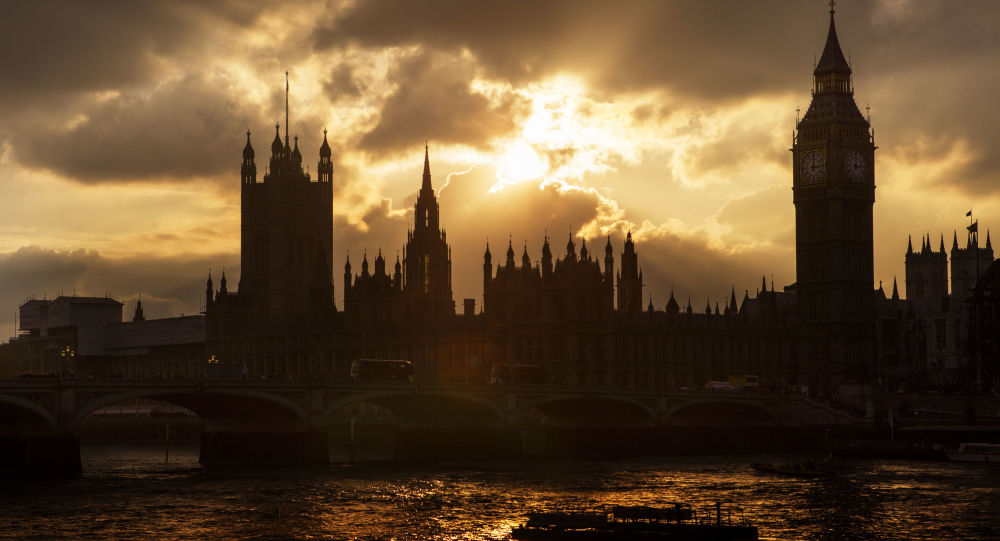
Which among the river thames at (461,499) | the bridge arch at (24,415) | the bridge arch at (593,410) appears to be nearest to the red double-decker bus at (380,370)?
the bridge arch at (593,410)

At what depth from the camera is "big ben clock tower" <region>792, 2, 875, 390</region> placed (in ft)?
599

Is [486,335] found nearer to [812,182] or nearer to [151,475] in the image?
[812,182]

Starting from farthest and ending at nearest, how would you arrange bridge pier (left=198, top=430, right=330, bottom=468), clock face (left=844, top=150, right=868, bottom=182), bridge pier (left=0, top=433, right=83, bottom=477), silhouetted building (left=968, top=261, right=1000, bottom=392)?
clock face (left=844, top=150, right=868, bottom=182)
silhouetted building (left=968, top=261, right=1000, bottom=392)
bridge pier (left=198, top=430, right=330, bottom=468)
bridge pier (left=0, top=433, right=83, bottom=477)

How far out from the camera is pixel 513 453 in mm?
129000

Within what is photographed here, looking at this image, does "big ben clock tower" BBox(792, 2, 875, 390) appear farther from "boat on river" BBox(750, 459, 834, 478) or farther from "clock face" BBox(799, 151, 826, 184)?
"boat on river" BBox(750, 459, 834, 478)

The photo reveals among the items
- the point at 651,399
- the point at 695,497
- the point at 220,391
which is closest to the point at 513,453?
the point at 651,399

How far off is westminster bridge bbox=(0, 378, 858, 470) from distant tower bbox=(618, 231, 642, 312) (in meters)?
34.9

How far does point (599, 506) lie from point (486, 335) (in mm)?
87913

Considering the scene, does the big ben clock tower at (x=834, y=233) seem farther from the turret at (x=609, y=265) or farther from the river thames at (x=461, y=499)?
the river thames at (x=461, y=499)

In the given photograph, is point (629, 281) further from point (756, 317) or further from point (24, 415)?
point (24, 415)

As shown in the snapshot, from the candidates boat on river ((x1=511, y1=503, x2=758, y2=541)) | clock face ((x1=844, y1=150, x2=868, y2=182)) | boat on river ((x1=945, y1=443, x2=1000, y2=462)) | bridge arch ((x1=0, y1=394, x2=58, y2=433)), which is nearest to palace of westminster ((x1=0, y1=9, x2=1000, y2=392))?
clock face ((x1=844, y1=150, x2=868, y2=182))

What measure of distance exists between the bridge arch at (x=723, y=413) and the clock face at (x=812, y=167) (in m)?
45.5

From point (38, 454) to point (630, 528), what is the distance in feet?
171

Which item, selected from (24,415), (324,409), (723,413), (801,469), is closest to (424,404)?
(324,409)
